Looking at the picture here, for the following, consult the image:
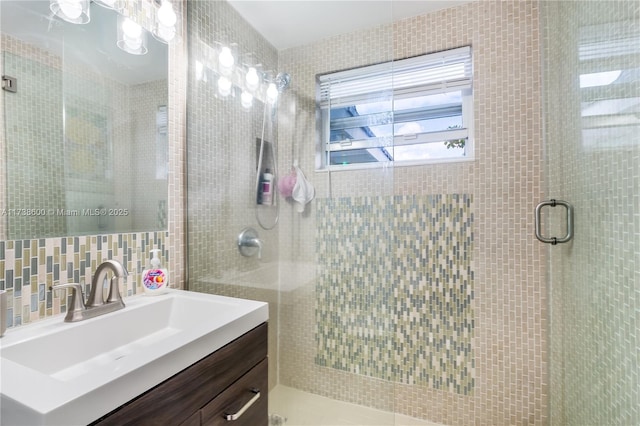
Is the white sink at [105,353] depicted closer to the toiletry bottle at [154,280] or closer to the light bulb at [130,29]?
the toiletry bottle at [154,280]

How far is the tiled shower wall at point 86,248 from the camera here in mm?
864

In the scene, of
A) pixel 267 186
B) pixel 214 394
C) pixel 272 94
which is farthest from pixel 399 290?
pixel 272 94

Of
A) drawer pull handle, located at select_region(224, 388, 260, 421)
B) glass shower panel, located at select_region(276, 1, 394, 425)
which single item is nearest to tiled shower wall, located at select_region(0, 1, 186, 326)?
glass shower panel, located at select_region(276, 1, 394, 425)

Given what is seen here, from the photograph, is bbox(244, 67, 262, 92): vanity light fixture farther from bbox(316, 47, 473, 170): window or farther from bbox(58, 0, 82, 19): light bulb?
bbox(58, 0, 82, 19): light bulb

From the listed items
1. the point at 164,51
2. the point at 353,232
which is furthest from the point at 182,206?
the point at 353,232

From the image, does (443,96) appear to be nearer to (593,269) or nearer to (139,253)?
(593,269)

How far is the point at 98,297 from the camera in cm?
98

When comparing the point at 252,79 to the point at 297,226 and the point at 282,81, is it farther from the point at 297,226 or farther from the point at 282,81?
the point at 297,226

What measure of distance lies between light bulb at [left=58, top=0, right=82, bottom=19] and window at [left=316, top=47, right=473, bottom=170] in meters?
0.98

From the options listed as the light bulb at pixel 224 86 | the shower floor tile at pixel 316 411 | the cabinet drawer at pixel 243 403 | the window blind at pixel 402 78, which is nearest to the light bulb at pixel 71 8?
the light bulb at pixel 224 86

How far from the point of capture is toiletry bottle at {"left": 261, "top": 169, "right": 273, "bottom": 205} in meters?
1.60

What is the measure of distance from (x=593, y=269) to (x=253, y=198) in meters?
1.49

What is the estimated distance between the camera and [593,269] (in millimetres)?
1108

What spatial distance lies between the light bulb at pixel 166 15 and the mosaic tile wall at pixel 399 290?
107 cm
